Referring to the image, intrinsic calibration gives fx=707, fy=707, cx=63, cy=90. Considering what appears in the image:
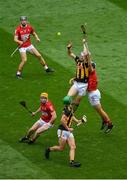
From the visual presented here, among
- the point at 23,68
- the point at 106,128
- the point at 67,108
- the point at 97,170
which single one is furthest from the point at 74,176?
the point at 23,68

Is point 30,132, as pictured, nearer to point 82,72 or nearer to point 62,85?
point 82,72

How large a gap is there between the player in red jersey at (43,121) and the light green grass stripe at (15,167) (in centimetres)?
81

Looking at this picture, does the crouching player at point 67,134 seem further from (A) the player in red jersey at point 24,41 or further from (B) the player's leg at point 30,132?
(A) the player in red jersey at point 24,41

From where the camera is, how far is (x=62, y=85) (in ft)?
87.9

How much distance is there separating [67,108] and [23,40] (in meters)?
7.79

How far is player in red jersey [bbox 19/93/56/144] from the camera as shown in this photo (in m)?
21.5

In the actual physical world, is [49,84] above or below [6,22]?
below

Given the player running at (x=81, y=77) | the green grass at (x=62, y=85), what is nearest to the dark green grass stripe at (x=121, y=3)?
the green grass at (x=62, y=85)

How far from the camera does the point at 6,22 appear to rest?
1296 inches

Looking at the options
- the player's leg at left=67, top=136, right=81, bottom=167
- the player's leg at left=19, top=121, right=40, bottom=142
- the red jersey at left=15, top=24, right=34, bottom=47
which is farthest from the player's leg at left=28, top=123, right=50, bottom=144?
the red jersey at left=15, top=24, right=34, bottom=47

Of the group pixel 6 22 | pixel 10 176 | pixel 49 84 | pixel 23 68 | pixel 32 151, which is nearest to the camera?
pixel 10 176

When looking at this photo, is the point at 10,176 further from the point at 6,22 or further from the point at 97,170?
the point at 6,22

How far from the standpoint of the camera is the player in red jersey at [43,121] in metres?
21.5

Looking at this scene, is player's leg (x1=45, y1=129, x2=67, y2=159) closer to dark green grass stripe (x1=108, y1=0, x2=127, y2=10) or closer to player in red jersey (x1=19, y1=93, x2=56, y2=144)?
player in red jersey (x1=19, y1=93, x2=56, y2=144)
